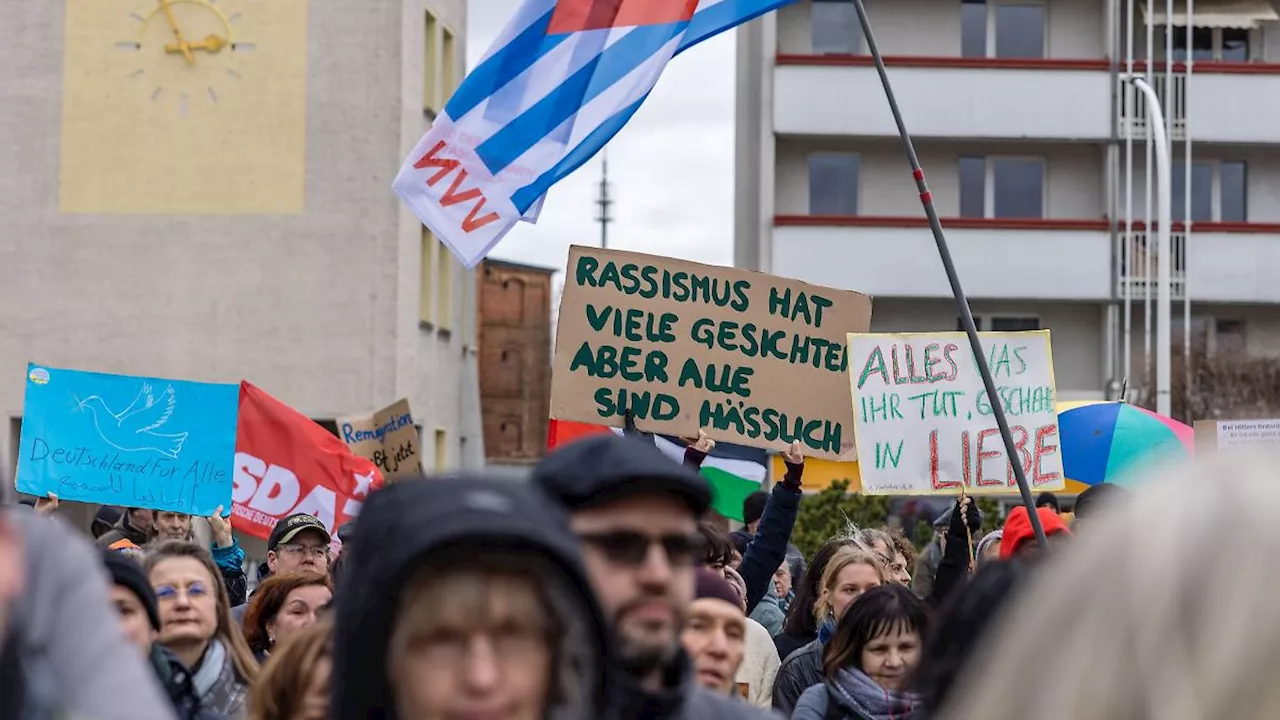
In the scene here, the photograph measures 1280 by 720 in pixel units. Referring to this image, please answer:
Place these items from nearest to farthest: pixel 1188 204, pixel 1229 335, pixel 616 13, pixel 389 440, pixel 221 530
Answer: pixel 616 13 → pixel 221 530 → pixel 389 440 → pixel 1188 204 → pixel 1229 335

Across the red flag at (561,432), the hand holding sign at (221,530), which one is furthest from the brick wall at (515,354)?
the hand holding sign at (221,530)

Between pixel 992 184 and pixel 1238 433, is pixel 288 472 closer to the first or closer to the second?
pixel 1238 433

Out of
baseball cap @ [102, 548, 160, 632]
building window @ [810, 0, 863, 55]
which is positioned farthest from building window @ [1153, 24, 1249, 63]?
baseball cap @ [102, 548, 160, 632]

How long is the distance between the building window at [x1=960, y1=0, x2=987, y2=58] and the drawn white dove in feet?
91.6

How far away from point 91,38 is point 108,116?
4.23 feet

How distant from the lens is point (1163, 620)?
1.73m

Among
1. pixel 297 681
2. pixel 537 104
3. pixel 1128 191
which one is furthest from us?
pixel 1128 191

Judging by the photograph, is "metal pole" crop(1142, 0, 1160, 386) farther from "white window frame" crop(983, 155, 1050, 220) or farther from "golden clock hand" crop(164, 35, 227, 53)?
"golden clock hand" crop(164, 35, 227, 53)

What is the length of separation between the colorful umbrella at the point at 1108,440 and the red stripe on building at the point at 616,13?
165 inches

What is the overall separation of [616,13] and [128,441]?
479 cm

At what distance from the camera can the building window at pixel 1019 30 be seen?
39.8m

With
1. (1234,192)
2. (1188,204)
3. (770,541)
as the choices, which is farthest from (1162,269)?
(770,541)

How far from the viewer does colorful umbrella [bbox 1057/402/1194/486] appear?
13.0m

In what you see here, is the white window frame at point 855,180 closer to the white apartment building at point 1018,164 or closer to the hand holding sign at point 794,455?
the white apartment building at point 1018,164
